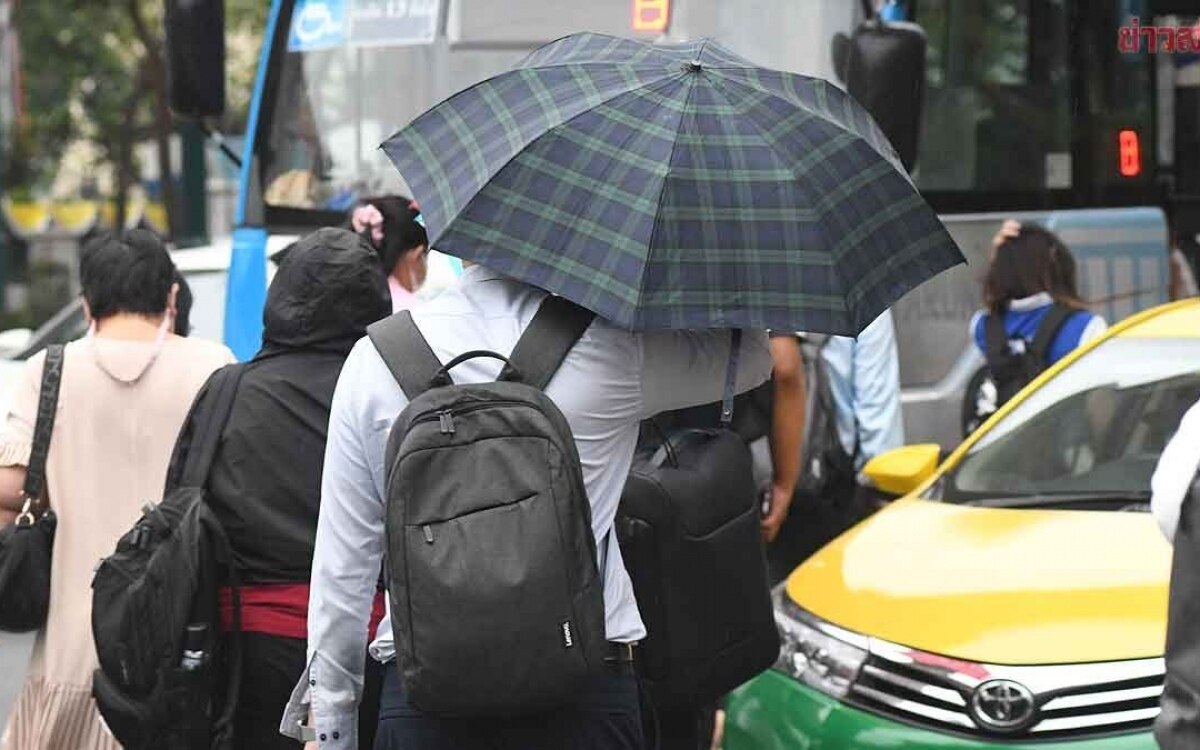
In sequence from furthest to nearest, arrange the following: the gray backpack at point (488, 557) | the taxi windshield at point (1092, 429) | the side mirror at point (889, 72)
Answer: the side mirror at point (889, 72) → the taxi windshield at point (1092, 429) → the gray backpack at point (488, 557)

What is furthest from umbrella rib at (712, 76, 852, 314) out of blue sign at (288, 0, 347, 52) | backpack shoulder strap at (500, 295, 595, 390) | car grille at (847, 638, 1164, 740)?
blue sign at (288, 0, 347, 52)

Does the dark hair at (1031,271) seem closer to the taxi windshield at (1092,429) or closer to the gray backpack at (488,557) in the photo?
the taxi windshield at (1092,429)

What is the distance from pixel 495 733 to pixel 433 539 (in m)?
0.35

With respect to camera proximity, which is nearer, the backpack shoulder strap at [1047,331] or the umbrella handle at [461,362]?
the umbrella handle at [461,362]

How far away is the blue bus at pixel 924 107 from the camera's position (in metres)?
7.75

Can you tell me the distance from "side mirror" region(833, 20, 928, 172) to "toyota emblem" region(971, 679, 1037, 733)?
283 centimetres

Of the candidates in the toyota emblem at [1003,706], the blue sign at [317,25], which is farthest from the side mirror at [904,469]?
the blue sign at [317,25]

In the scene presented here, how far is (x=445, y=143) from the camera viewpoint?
3312 millimetres

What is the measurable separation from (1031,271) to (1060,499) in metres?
2.34

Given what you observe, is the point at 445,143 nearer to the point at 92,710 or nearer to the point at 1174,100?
the point at 92,710

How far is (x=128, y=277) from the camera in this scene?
4.79 metres

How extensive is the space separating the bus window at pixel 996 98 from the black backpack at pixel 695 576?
4.90m

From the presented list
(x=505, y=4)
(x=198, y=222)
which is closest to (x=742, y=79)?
(x=505, y=4)

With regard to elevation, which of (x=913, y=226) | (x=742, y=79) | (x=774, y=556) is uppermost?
(x=742, y=79)
